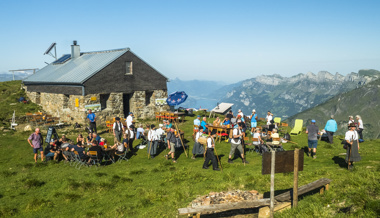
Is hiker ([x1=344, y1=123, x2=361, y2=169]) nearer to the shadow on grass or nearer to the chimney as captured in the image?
the shadow on grass

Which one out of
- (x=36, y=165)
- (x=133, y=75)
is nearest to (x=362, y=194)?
(x=36, y=165)

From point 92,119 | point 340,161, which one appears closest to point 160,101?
point 92,119

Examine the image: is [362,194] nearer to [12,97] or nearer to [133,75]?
[133,75]

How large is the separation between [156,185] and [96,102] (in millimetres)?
15422

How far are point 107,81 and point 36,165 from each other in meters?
12.4

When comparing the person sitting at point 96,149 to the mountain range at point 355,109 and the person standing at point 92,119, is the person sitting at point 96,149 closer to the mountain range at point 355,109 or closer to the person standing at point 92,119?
the person standing at point 92,119

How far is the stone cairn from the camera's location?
871 cm

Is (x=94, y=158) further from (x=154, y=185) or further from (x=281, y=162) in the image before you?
(x=281, y=162)

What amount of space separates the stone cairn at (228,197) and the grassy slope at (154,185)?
73 centimetres

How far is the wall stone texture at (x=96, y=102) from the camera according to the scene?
2425 cm

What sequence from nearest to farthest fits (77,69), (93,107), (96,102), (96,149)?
(96,149), (93,107), (96,102), (77,69)

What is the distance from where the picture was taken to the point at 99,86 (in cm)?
2492

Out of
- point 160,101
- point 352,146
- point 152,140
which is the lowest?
point 152,140

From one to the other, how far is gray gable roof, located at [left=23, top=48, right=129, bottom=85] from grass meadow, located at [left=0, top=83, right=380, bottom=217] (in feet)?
34.4
